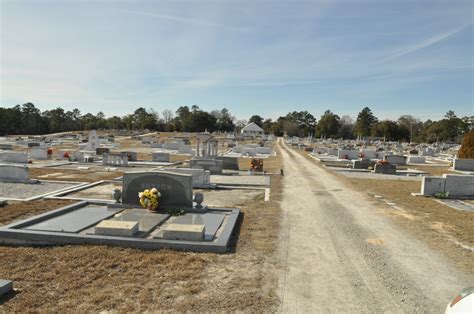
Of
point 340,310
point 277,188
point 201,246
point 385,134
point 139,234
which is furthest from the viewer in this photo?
point 385,134

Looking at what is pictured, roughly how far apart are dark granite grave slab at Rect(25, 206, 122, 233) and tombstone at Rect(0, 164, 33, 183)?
677cm

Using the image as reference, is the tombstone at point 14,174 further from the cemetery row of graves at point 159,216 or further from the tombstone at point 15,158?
the tombstone at point 15,158

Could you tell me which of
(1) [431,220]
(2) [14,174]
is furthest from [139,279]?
(2) [14,174]

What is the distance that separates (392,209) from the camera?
39.5 ft

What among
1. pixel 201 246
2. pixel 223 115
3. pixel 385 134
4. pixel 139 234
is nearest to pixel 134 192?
pixel 139 234

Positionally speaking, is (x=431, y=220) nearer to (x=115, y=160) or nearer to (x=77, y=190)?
(x=77, y=190)

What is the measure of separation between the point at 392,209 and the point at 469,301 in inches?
350

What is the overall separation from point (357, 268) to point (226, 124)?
112710 millimetres

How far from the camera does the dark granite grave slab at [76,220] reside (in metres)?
8.15

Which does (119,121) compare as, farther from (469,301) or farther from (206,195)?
(469,301)

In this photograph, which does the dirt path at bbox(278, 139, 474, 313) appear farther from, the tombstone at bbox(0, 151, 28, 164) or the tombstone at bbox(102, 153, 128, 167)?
the tombstone at bbox(0, 151, 28, 164)

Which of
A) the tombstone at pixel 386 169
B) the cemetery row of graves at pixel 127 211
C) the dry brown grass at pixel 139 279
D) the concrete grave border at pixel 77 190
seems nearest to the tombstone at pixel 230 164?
the cemetery row of graves at pixel 127 211

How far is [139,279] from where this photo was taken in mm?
5766

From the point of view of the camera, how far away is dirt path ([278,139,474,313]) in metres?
5.29
